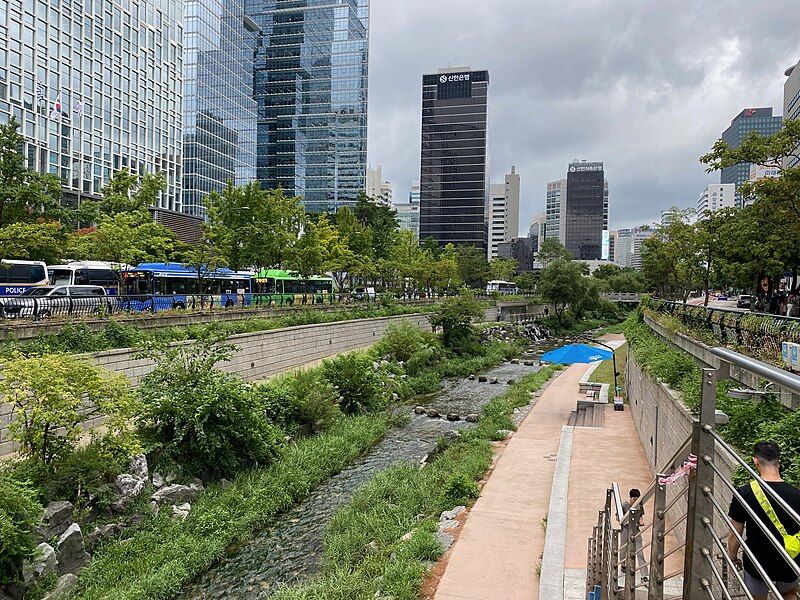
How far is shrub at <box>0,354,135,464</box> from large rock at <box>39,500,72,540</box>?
1.22 m

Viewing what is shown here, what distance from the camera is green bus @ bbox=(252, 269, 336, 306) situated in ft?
99.8

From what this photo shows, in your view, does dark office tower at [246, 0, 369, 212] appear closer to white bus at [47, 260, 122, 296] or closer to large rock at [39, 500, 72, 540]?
white bus at [47, 260, 122, 296]

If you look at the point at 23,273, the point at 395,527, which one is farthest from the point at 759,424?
the point at 23,273

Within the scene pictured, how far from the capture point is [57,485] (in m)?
10.1

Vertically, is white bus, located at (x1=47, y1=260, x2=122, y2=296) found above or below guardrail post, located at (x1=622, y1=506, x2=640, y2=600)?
above

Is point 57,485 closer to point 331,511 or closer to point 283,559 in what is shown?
point 283,559

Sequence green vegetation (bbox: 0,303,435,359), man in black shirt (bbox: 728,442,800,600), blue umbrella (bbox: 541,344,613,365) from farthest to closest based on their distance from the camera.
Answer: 1. blue umbrella (bbox: 541,344,613,365)
2. green vegetation (bbox: 0,303,435,359)
3. man in black shirt (bbox: 728,442,800,600)

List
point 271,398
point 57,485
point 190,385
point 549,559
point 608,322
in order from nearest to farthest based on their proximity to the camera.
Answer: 1. point 549,559
2. point 57,485
3. point 190,385
4. point 271,398
5. point 608,322

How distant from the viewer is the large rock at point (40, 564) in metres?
8.35

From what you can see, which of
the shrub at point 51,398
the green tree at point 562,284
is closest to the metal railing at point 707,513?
the shrub at point 51,398

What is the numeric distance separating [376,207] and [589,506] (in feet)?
180

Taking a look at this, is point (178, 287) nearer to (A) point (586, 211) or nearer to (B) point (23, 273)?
(B) point (23, 273)

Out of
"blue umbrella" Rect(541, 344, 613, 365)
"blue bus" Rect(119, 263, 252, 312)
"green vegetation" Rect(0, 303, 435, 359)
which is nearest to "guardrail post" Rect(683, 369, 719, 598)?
"green vegetation" Rect(0, 303, 435, 359)

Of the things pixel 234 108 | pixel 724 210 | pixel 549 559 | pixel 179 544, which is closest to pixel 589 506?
pixel 549 559
